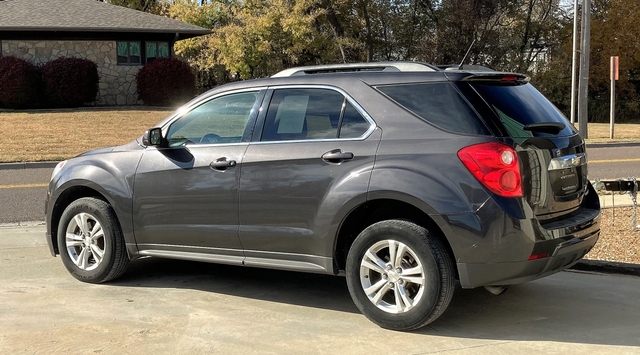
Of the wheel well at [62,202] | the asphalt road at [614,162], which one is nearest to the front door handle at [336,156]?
the wheel well at [62,202]

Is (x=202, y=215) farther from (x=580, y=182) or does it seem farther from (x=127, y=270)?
(x=580, y=182)

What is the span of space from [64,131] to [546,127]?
64.9ft

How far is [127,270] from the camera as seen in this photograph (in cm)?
671

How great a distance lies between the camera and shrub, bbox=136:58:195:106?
2984 cm

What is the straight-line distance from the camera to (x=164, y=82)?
2988cm

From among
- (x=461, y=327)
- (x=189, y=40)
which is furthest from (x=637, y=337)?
(x=189, y=40)

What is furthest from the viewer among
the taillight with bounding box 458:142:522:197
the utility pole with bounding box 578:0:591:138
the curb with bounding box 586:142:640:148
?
the utility pole with bounding box 578:0:591:138

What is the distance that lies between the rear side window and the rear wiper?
376 millimetres

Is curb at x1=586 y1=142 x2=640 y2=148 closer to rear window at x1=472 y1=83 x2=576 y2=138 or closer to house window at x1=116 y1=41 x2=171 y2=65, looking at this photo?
rear window at x1=472 y1=83 x2=576 y2=138

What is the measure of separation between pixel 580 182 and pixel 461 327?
51.9 inches

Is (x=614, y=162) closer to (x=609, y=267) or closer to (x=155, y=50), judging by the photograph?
(x=609, y=267)

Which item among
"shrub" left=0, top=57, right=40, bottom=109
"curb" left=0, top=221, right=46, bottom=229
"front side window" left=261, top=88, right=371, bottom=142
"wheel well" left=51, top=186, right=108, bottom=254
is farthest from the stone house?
"front side window" left=261, top=88, right=371, bottom=142

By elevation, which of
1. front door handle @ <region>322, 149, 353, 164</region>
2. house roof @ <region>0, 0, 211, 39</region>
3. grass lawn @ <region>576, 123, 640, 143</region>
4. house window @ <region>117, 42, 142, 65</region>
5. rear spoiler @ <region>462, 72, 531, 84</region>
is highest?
house roof @ <region>0, 0, 211, 39</region>

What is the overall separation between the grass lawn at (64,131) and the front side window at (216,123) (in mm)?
12256
